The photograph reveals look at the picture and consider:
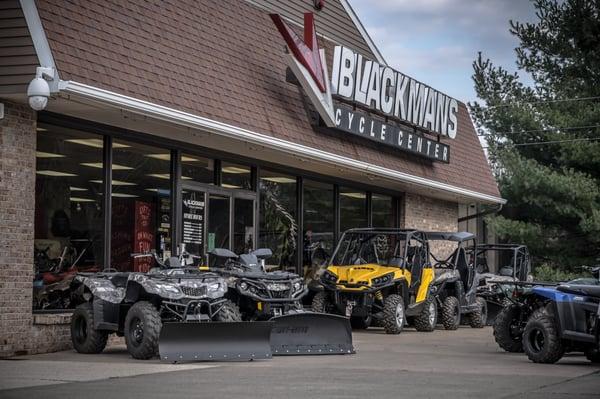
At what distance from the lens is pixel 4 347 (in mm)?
14500

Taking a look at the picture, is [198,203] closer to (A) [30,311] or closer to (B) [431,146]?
(A) [30,311]

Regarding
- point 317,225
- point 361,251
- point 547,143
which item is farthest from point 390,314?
point 547,143

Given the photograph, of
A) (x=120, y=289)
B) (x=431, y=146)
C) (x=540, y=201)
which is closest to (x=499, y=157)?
(x=540, y=201)

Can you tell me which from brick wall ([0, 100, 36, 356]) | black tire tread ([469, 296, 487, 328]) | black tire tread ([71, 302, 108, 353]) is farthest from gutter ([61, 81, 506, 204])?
black tire tread ([469, 296, 487, 328])

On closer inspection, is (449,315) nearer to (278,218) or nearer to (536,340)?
(278,218)

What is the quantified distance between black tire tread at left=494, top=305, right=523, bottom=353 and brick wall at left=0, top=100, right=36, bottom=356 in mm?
6395

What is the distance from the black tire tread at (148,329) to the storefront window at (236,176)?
652 cm

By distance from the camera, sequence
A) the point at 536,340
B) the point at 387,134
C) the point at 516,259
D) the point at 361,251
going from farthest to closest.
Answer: the point at 516,259
the point at 387,134
the point at 361,251
the point at 536,340

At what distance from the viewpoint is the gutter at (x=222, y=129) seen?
14523 mm

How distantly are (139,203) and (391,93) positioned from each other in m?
7.74

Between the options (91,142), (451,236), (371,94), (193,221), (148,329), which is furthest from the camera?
(371,94)

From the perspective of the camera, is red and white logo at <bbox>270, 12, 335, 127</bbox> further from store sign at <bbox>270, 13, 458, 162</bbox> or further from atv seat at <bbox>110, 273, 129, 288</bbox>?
atv seat at <bbox>110, 273, 129, 288</bbox>

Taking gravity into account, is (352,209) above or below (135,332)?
above

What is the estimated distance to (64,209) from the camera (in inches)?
641
